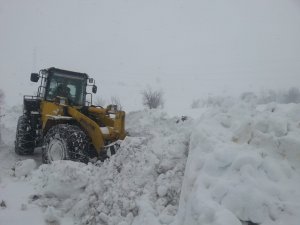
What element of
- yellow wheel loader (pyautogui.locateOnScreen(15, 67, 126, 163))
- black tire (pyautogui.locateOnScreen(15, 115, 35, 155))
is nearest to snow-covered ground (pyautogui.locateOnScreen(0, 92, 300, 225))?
yellow wheel loader (pyautogui.locateOnScreen(15, 67, 126, 163))

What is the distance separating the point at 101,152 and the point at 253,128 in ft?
13.6

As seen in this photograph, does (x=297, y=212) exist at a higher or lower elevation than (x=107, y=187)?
higher

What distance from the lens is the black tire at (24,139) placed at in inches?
390

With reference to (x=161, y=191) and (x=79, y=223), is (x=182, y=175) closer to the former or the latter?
(x=161, y=191)

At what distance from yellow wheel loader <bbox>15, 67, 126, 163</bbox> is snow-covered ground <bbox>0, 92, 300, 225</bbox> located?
1.01 m

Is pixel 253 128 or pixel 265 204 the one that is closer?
pixel 265 204

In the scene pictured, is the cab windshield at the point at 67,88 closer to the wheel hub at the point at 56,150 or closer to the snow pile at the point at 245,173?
the wheel hub at the point at 56,150

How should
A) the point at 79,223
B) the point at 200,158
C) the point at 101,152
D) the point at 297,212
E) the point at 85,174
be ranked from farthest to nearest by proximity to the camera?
the point at 101,152 < the point at 85,174 < the point at 79,223 < the point at 200,158 < the point at 297,212

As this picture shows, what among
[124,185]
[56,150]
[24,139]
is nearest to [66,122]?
[56,150]

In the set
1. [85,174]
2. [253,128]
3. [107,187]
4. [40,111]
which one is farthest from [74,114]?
[253,128]

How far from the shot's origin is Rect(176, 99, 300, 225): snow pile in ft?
12.2

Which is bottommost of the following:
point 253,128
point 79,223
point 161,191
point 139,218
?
point 79,223

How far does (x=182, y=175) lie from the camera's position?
16.8 ft

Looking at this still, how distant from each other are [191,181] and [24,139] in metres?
6.82
